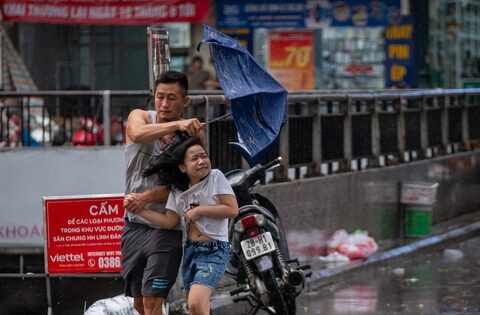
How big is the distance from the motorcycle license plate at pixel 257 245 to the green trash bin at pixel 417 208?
678 centimetres

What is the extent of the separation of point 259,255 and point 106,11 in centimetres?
1439

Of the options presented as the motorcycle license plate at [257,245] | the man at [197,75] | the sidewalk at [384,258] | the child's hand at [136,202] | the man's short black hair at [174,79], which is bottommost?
the sidewalk at [384,258]

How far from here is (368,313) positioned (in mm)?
10797

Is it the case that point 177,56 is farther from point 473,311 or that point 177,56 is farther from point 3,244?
point 473,311

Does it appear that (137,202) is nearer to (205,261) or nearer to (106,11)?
(205,261)

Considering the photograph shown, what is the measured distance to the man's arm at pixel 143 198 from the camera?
757 cm

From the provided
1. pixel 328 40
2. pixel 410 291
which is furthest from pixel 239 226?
pixel 328 40

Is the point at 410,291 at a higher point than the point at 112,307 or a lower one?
lower

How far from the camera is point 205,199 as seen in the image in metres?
7.63

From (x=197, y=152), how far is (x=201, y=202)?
31 centimetres

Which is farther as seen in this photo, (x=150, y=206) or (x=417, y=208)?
(x=417, y=208)

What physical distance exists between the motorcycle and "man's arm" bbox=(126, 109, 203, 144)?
1847mm

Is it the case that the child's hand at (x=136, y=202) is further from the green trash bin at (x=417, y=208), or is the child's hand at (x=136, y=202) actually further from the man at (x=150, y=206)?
the green trash bin at (x=417, y=208)

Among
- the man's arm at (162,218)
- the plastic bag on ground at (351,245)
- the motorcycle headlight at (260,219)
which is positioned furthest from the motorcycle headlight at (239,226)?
the plastic bag on ground at (351,245)
